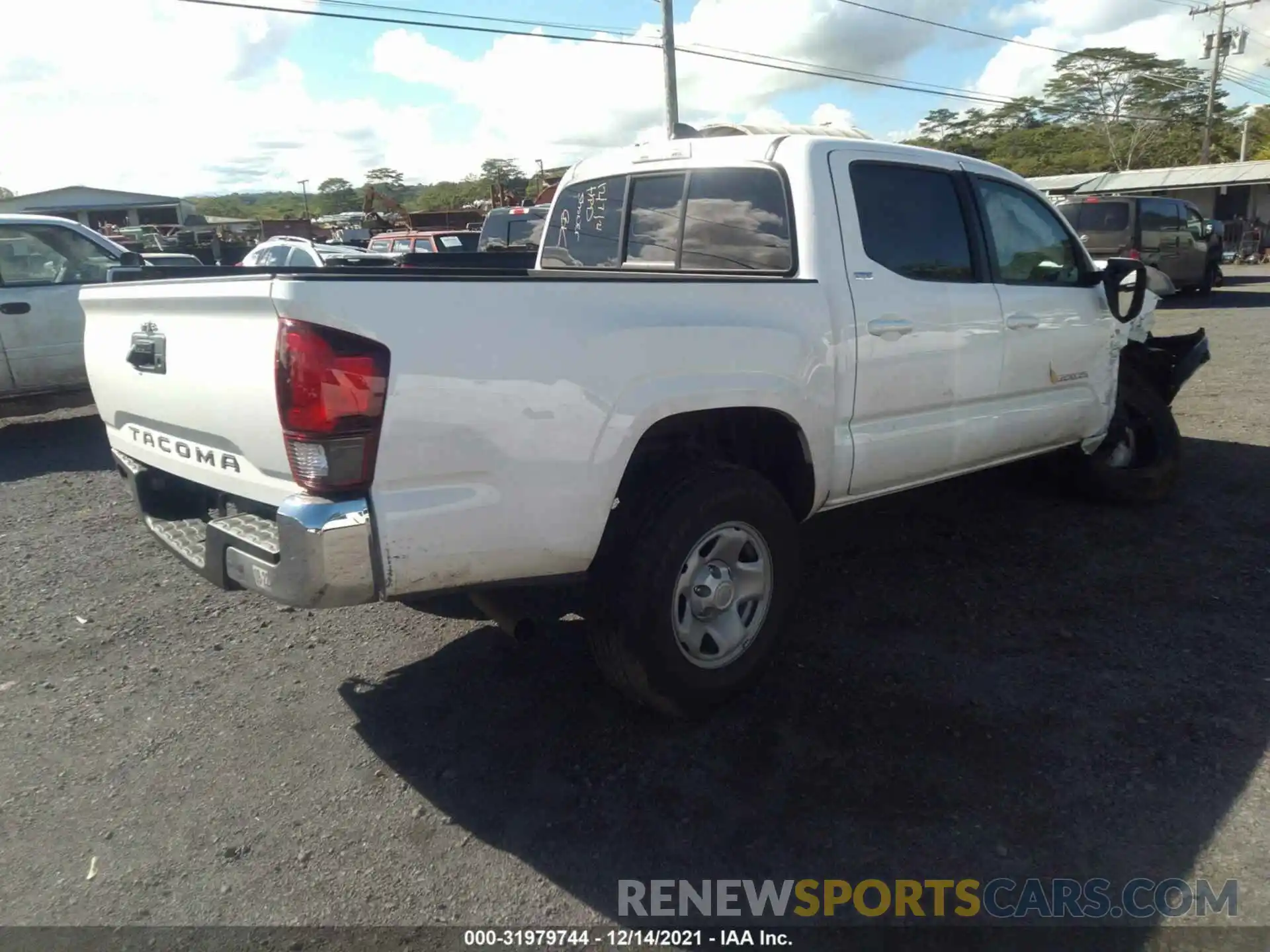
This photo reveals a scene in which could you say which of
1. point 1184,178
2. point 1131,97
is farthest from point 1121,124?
point 1184,178

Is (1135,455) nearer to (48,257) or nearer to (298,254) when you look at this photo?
(48,257)

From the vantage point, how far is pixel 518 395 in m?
2.56

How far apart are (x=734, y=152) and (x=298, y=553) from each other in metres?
2.44

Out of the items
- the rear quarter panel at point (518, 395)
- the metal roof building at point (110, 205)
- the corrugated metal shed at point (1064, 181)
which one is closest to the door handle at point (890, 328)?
the rear quarter panel at point (518, 395)

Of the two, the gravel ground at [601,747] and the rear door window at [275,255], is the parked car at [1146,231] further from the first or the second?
the rear door window at [275,255]

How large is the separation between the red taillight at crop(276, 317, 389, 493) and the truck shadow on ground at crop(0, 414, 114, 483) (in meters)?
5.43

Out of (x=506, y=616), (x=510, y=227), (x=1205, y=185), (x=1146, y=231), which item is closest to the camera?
(x=506, y=616)

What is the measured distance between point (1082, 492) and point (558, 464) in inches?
155

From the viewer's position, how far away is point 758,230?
3719 millimetres

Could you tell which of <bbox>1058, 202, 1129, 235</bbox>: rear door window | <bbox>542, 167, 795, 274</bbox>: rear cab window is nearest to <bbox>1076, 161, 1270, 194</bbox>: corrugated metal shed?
<bbox>1058, 202, 1129, 235</bbox>: rear door window

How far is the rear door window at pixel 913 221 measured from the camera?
372 centimetres

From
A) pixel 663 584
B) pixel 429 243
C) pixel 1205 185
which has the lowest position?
pixel 663 584

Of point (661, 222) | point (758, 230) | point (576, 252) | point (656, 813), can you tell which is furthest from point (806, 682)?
point (576, 252)

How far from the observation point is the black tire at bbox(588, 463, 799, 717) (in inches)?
115
